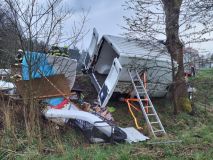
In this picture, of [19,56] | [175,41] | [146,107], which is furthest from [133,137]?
[175,41]

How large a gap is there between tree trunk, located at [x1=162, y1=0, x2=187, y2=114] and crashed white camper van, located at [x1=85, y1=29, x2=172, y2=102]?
25 centimetres

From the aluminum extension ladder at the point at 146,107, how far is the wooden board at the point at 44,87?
6.88ft

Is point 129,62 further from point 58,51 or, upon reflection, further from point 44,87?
point 44,87

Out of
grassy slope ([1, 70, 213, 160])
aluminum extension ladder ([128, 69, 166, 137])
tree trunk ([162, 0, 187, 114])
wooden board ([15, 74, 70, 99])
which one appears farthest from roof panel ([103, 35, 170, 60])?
grassy slope ([1, 70, 213, 160])

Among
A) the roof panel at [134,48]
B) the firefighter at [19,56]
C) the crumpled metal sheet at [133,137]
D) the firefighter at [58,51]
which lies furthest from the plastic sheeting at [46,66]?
the crumpled metal sheet at [133,137]

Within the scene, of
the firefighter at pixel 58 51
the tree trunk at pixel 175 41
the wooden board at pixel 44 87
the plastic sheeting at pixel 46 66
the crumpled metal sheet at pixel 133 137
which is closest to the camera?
the crumpled metal sheet at pixel 133 137

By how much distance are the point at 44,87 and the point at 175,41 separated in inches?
193

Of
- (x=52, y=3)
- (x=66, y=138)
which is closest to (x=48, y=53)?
(x=52, y=3)

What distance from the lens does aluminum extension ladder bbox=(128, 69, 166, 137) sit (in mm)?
8977

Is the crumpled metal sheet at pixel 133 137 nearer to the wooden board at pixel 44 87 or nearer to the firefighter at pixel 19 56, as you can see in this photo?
the wooden board at pixel 44 87

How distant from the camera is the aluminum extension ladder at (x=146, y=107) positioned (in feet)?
29.5

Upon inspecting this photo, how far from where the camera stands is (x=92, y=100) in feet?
34.4

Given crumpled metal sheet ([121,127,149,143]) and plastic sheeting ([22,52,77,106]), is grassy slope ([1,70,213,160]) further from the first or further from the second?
plastic sheeting ([22,52,77,106])

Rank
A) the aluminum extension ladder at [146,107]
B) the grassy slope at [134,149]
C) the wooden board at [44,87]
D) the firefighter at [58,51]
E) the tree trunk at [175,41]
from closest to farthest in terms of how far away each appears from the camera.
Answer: the grassy slope at [134,149], the wooden board at [44,87], the firefighter at [58,51], the aluminum extension ladder at [146,107], the tree trunk at [175,41]
